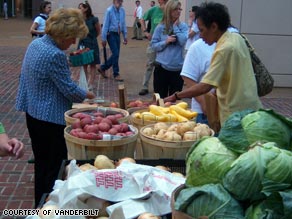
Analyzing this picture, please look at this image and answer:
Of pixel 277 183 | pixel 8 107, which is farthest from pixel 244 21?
pixel 277 183

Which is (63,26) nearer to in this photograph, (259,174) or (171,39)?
(259,174)

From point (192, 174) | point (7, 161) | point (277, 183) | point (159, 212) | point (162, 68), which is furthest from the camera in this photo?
point (162, 68)

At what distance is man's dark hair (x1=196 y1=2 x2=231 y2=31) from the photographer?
402 cm

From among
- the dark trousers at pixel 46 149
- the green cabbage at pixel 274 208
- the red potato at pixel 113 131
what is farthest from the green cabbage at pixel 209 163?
the dark trousers at pixel 46 149

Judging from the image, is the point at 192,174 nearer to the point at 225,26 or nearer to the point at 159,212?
the point at 159,212

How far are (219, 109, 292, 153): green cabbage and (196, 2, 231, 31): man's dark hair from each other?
1.95 metres

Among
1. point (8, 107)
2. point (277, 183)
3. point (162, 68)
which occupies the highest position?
point (277, 183)

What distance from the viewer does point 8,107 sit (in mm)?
9023

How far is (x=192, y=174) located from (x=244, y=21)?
9.70 m

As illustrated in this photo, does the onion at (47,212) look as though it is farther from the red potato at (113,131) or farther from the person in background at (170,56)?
the person in background at (170,56)

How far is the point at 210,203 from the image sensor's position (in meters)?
1.92

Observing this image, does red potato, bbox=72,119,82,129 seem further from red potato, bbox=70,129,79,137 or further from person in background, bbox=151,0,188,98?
person in background, bbox=151,0,188,98

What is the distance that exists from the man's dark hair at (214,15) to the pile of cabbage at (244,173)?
1.94 meters

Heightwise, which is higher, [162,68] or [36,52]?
[36,52]
